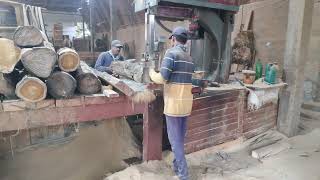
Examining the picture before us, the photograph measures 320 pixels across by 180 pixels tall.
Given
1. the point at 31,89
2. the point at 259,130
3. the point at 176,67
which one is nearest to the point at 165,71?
the point at 176,67

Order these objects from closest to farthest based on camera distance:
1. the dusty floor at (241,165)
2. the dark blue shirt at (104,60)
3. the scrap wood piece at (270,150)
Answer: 1. the dusty floor at (241,165)
2. the scrap wood piece at (270,150)
3. the dark blue shirt at (104,60)

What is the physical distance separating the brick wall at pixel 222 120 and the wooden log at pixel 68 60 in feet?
4.78

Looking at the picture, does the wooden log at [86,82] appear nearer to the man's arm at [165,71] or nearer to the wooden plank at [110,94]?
the wooden plank at [110,94]

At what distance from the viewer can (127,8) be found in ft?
29.7

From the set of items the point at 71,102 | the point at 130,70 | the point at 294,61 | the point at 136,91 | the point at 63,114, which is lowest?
the point at 63,114

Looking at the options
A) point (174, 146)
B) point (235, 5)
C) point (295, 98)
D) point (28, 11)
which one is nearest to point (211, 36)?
point (235, 5)

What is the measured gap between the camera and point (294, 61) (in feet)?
12.6

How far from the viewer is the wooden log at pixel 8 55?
217 cm

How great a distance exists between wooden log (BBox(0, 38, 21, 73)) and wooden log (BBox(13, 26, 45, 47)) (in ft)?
0.65

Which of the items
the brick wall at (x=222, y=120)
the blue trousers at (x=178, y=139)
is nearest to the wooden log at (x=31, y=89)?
the blue trousers at (x=178, y=139)

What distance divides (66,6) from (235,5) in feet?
32.1

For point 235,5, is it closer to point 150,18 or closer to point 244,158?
point 150,18

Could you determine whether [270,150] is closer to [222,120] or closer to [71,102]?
[222,120]

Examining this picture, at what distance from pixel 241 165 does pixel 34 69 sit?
2534mm
